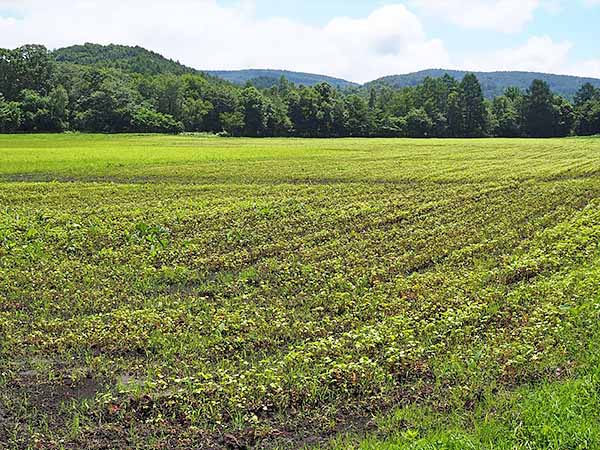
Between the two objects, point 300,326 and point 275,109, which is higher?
point 275,109

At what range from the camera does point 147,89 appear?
12300 centimetres

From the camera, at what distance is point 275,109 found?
10825cm

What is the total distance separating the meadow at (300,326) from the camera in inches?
292

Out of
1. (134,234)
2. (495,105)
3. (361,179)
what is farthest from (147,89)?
(134,234)

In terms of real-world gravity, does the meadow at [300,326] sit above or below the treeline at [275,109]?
below

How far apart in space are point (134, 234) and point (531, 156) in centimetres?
3956

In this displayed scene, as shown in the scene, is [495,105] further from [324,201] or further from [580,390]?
[580,390]

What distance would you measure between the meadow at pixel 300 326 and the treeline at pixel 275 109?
267 feet

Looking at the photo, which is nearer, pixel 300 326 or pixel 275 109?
pixel 300 326

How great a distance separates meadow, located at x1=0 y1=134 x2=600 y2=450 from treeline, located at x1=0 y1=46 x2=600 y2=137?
81517mm

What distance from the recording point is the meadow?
292 inches

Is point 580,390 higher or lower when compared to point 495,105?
lower

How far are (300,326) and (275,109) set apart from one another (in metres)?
100

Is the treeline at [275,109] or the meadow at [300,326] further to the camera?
the treeline at [275,109]
